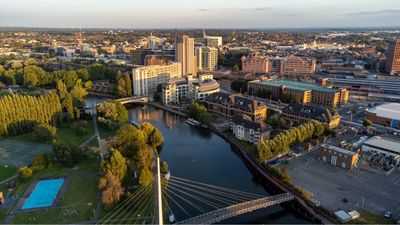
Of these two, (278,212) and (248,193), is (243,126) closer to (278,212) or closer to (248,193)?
(248,193)

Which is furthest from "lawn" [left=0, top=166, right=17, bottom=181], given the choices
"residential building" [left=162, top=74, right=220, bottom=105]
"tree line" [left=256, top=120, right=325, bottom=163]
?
"residential building" [left=162, top=74, right=220, bottom=105]

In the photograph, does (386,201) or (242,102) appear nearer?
(386,201)

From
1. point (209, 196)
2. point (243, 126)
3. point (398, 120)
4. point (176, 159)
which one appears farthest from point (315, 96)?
point (209, 196)

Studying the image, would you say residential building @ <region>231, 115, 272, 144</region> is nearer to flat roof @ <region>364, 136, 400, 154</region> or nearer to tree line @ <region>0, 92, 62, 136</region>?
flat roof @ <region>364, 136, 400, 154</region>

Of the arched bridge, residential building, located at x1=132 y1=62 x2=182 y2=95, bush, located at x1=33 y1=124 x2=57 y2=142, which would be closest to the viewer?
bush, located at x1=33 y1=124 x2=57 y2=142

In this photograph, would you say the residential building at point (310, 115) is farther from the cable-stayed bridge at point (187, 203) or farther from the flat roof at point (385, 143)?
the cable-stayed bridge at point (187, 203)

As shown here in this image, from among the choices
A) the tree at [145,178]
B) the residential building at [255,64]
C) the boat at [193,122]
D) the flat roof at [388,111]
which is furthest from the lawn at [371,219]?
the residential building at [255,64]

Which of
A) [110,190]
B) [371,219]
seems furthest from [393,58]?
[110,190]
